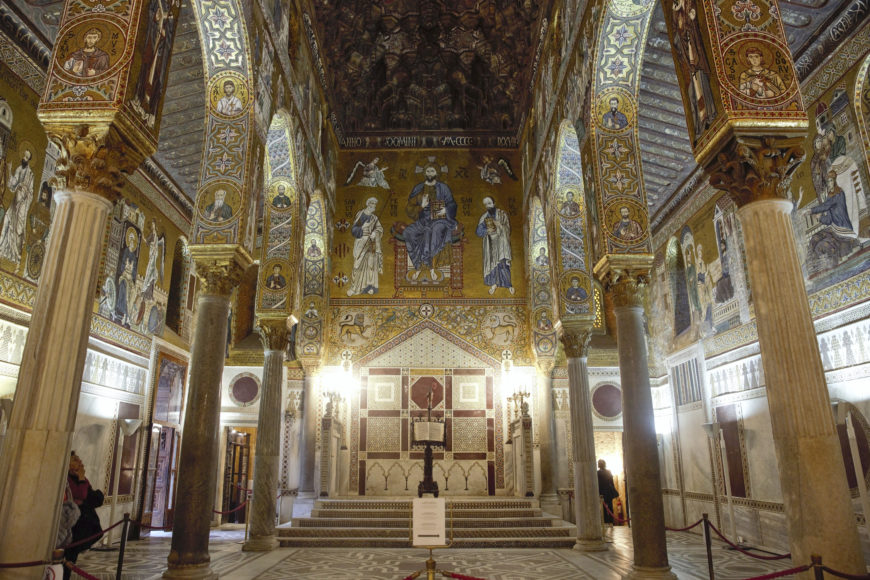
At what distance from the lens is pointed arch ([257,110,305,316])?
12.0 metres

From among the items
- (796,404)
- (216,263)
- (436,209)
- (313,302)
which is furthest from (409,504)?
(796,404)

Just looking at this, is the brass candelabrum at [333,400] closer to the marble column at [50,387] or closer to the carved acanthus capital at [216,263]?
the carved acanthus capital at [216,263]

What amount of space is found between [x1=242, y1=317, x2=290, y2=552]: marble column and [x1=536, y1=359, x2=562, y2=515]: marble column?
719 centimetres

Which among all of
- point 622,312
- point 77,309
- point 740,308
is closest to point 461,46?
point 740,308

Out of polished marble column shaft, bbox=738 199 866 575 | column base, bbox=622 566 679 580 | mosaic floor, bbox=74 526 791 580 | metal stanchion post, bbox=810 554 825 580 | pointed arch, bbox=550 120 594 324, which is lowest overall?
mosaic floor, bbox=74 526 791 580

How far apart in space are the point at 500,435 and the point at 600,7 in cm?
1118

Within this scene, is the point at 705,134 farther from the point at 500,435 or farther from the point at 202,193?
the point at 500,435

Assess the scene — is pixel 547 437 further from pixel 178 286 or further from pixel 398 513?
pixel 178 286

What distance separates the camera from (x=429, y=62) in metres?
18.5

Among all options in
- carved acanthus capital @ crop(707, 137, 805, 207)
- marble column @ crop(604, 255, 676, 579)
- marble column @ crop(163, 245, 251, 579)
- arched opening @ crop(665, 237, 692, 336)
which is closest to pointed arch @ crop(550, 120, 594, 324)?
marble column @ crop(604, 255, 676, 579)

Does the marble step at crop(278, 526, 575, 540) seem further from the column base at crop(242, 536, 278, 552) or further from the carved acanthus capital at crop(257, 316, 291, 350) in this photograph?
the carved acanthus capital at crop(257, 316, 291, 350)

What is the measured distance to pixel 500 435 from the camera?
55.2 feet

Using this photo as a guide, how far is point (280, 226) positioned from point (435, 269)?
6470 mm

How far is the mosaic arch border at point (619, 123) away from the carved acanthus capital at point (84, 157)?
6399 millimetres
